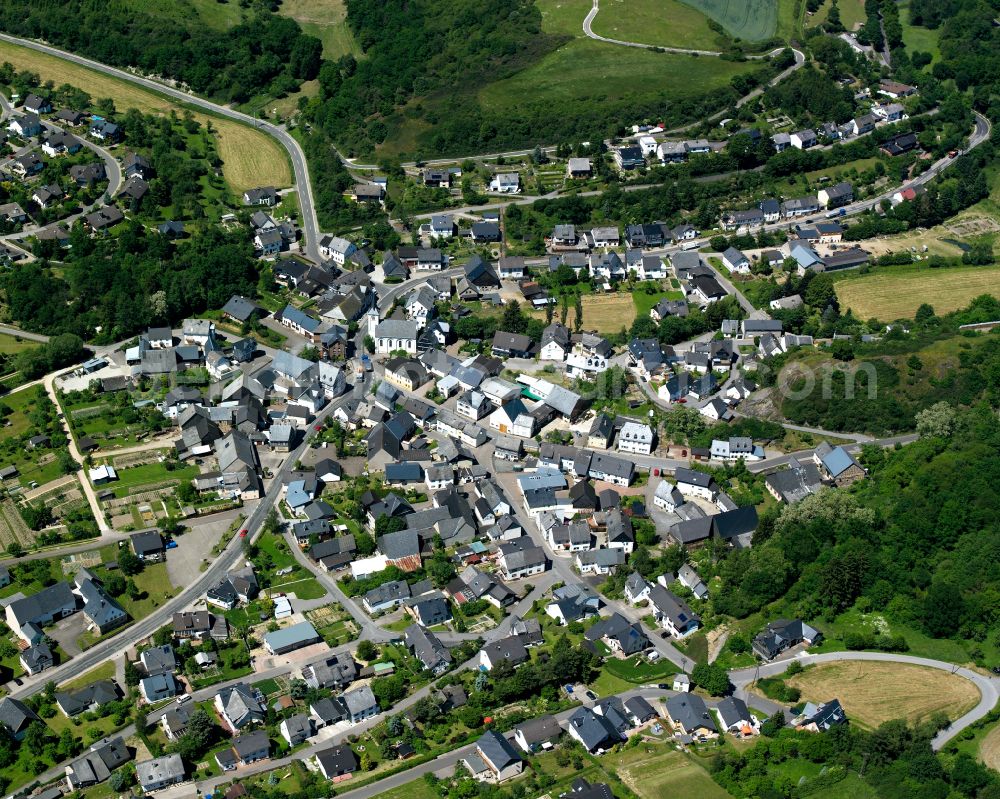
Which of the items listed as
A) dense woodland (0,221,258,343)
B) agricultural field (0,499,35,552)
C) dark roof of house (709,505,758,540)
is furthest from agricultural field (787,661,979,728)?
dense woodland (0,221,258,343)

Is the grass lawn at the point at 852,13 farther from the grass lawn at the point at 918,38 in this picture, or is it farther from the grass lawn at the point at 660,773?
the grass lawn at the point at 660,773

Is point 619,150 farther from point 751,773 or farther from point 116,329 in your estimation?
point 751,773

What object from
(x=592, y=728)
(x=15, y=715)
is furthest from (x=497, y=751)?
(x=15, y=715)

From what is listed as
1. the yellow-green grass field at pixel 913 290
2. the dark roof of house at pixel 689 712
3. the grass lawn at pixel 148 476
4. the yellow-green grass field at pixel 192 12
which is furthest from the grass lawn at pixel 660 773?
the yellow-green grass field at pixel 192 12

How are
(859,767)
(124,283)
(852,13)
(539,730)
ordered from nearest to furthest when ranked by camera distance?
1. (859,767)
2. (539,730)
3. (124,283)
4. (852,13)

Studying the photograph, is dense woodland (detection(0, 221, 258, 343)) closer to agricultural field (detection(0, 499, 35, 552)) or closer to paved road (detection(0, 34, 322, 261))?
paved road (detection(0, 34, 322, 261))

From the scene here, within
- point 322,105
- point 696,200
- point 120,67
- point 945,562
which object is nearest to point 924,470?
point 945,562

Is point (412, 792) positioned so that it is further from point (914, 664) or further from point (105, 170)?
point (105, 170)
